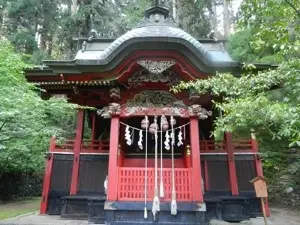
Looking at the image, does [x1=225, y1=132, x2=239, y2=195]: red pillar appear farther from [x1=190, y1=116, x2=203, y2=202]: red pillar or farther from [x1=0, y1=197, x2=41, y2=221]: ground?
[x1=0, y1=197, x2=41, y2=221]: ground

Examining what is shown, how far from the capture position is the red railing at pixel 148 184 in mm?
5973

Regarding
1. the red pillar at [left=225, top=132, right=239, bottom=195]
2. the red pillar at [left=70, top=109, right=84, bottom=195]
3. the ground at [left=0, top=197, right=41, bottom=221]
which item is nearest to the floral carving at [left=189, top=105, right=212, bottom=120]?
the red pillar at [left=225, top=132, right=239, bottom=195]

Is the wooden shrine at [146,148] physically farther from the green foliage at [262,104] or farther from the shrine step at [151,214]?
the green foliage at [262,104]

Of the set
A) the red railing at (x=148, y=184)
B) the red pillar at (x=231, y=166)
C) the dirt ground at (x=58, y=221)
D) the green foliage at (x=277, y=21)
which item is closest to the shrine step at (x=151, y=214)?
the red railing at (x=148, y=184)

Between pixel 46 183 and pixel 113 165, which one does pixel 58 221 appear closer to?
pixel 46 183

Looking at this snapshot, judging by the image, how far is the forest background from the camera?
4234 millimetres

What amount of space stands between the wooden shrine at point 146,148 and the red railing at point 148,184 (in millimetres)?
21

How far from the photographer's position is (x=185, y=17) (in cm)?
1597

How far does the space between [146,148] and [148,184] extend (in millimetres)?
856

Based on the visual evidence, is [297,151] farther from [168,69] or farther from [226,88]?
[226,88]

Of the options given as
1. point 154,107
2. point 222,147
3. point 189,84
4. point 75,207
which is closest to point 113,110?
point 154,107

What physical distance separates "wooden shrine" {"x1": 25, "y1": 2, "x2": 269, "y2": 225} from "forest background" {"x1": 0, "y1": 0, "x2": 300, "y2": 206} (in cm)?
75

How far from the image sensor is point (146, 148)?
652 cm

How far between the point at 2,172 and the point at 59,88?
6.52 m
